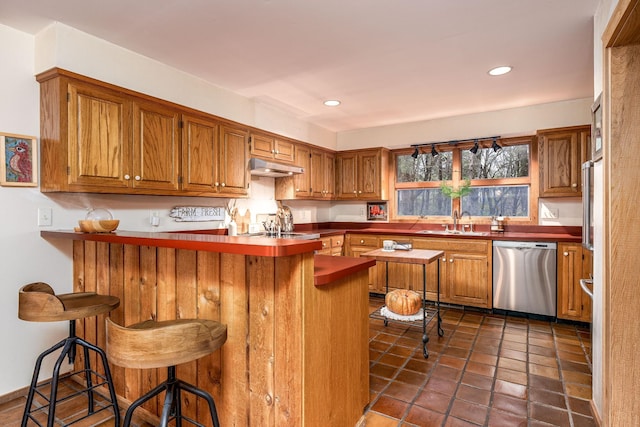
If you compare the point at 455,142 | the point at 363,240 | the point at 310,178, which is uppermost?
the point at 455,142

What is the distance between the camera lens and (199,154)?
10.2ft

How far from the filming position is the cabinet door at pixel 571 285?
3.52 m

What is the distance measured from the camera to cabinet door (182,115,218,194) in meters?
2.99

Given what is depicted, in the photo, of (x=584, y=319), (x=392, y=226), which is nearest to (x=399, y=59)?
(x=392, y=226)

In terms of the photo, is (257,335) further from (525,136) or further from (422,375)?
(525,136)

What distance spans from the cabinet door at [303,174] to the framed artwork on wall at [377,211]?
47.7 inches

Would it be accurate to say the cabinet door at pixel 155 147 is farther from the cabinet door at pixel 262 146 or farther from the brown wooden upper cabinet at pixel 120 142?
the cabinet door at pixel 262 146

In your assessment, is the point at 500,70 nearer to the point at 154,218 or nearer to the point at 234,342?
the point at 234,342

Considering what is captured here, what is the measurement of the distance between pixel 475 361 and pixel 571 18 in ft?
8.52

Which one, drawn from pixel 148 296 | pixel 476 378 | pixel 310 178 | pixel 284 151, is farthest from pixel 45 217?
pixel 476 378

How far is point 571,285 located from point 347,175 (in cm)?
313

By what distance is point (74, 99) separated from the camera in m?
2.29

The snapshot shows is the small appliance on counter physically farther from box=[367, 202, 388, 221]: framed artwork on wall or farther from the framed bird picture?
the framed bird picture

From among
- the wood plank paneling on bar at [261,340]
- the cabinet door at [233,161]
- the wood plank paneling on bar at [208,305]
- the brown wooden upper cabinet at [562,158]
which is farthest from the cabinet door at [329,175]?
the wood plank paneling on bar at [261,340]
